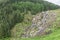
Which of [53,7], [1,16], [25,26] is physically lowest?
[25,26]

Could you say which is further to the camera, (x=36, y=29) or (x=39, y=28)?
(x=36, y=29)

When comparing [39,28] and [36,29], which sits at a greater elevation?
[39,28]

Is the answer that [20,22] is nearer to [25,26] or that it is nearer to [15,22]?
[15,22]

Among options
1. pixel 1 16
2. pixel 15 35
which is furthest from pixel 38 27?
pixel 1 16

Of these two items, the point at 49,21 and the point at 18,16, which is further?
the point at 18,16

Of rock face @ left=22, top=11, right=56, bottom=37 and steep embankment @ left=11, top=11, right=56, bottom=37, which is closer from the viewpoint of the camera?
steep embankment @ left=11, top=11, right=56, bottom=37

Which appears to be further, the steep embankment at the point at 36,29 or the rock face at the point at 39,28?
the rock face at the point at 39,28

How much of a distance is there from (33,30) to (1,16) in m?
20.8

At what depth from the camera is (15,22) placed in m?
72.6

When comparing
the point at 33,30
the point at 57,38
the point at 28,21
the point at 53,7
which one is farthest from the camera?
the point at 53,7

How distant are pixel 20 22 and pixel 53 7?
4473 cm

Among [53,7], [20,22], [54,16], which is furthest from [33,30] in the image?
[53,7]

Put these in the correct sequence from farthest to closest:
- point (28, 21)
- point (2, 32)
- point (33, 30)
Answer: point (28, 21), point (2, 32), point (33, 30)

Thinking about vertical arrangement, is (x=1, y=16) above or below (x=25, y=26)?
above
